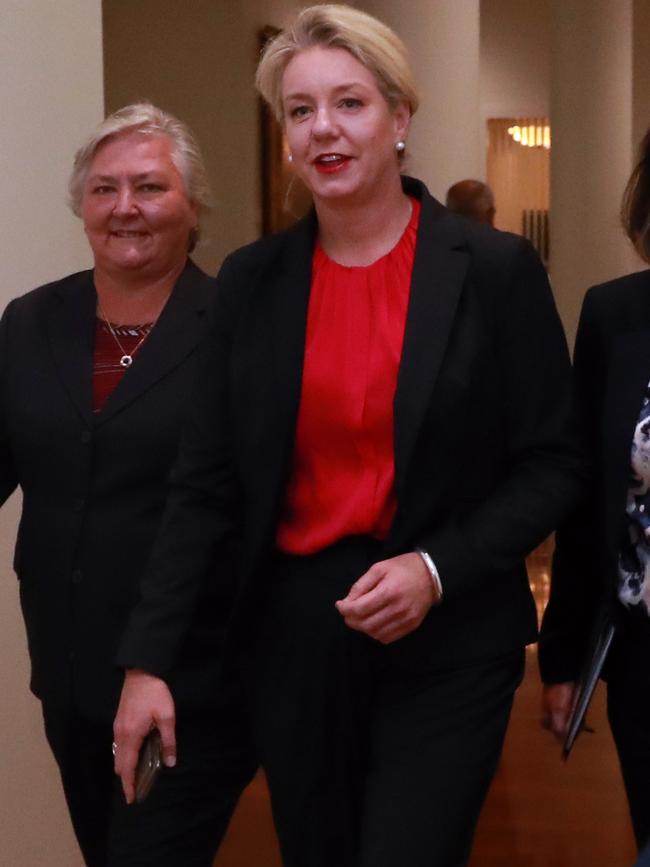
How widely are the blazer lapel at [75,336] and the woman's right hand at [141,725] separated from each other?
716 mm

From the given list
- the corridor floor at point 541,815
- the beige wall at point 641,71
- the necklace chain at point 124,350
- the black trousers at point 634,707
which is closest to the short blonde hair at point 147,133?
the necklace chain at point 124,350

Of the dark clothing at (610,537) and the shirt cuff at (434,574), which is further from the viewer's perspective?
the dark clothing at (610,537)

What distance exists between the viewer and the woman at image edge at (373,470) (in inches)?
87.8

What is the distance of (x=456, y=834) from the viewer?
2256 mm

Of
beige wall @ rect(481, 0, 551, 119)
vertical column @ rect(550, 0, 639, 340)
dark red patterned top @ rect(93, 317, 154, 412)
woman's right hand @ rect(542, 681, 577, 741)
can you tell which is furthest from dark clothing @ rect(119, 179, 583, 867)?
beige wall @ rect(481, 0, 551, 119)

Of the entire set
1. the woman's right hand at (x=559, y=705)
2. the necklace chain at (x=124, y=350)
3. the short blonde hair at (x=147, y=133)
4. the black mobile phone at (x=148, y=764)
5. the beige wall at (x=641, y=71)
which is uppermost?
the beige wall at (x=641, y=71)

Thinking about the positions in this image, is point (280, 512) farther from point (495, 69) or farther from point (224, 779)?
point (495, 69)

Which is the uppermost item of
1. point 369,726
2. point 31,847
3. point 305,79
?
point 305,79

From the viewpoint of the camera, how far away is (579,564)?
2.62 metres

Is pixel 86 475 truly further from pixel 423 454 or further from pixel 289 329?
pixel 423 454

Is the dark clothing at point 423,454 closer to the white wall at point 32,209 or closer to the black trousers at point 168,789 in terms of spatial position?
the black trousers at point 168,789

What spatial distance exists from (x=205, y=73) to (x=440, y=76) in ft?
8.85

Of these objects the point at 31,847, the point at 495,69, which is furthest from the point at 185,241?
the point at 495,69

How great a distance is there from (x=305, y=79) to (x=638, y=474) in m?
0.80
